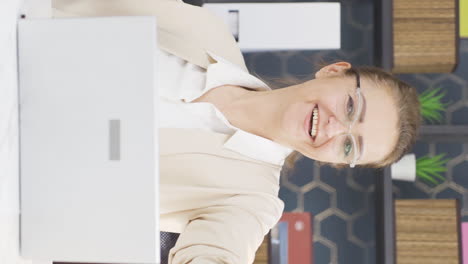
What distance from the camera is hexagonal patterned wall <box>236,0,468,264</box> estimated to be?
238 cm

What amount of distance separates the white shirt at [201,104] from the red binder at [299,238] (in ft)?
3.01

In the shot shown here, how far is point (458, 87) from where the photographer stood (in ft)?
7.88

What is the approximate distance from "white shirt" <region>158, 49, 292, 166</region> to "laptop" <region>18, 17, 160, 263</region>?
0.56 metres

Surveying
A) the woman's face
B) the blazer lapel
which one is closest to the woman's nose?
the woman's face

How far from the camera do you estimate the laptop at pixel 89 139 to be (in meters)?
0.80

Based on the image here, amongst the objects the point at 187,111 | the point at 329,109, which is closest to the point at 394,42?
the point at 329,109

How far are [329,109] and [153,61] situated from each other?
Result: 0.67 metres

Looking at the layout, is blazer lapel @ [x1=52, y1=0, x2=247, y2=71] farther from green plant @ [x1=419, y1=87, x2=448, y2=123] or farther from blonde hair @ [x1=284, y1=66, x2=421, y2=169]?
green plant @ [x1=419, y1=87, x2=448, y2=123]

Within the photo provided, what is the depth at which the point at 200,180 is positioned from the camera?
4.63ft

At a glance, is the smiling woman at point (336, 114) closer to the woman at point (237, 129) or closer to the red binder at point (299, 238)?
the woman at point (237, 129)

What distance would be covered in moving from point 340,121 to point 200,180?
40 centimetres

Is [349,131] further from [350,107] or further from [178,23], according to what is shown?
[178,23]

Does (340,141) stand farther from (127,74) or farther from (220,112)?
(127,74)

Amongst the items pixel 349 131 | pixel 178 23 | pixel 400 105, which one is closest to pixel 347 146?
pixel 349 131
